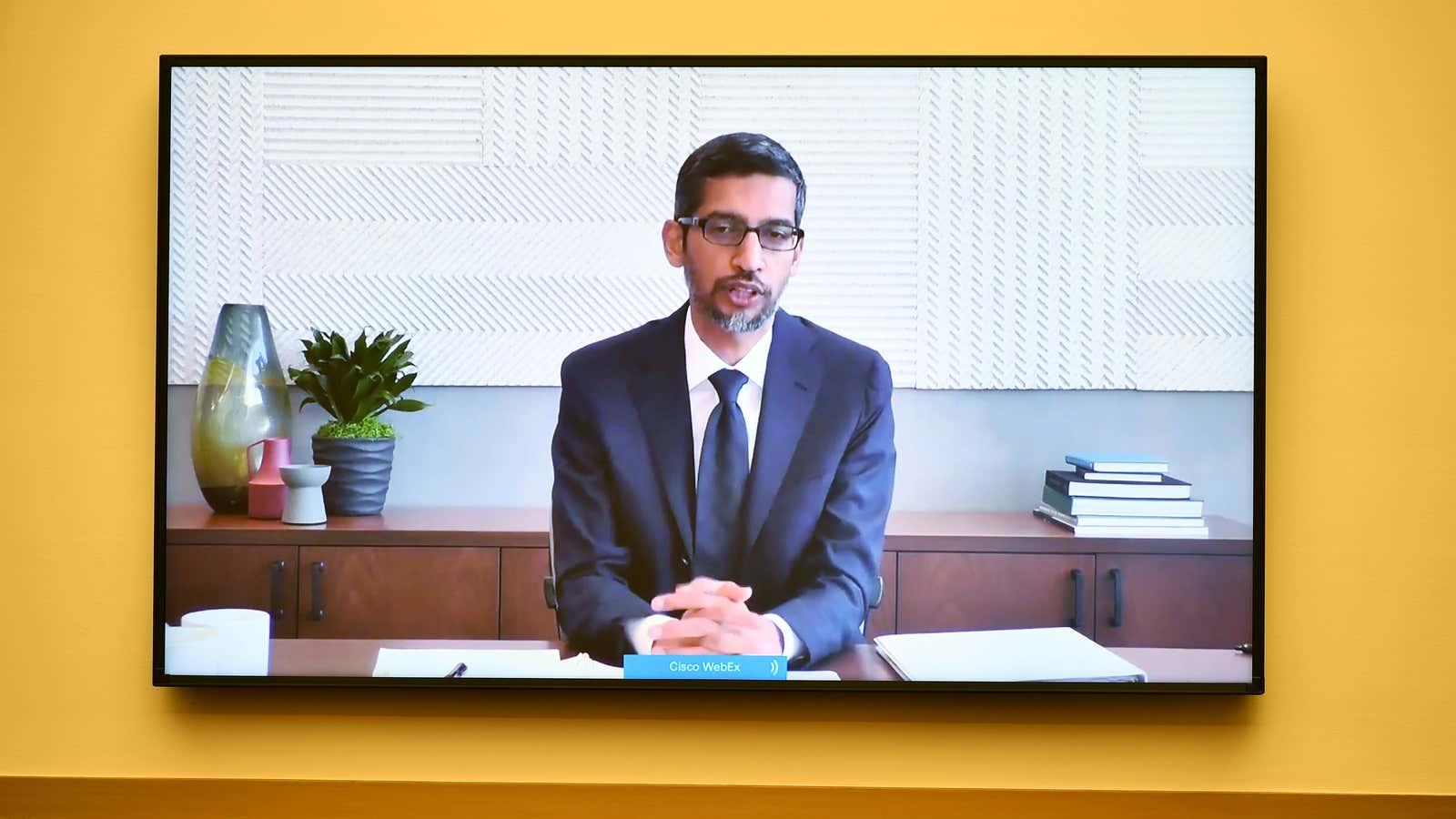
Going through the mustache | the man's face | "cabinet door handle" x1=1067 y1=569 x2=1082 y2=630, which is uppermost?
the man's face

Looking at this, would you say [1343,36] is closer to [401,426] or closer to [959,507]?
[959,507]

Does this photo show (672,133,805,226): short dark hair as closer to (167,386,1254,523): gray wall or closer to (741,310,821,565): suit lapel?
(741,310,821,565): suit lapel

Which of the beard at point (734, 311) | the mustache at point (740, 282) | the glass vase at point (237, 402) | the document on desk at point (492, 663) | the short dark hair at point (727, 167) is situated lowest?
the document on desk at point (492, 663)

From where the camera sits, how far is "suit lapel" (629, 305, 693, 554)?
150 cm

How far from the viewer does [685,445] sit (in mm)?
1509

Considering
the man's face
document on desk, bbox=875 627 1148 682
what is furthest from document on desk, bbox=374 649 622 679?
the man's face

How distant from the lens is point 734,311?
152cm

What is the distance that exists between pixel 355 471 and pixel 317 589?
0.18 meters

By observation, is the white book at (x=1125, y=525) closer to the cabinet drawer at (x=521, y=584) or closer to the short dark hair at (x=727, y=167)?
the short dark hair at (x=727, y=167)

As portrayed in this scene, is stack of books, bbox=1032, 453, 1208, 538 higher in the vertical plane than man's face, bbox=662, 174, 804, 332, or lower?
lower

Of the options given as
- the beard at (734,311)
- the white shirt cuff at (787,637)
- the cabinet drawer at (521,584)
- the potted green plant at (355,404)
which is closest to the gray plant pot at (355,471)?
the potted green plant at (355,404)

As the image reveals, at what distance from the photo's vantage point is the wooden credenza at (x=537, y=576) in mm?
1496

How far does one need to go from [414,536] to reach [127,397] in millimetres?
497

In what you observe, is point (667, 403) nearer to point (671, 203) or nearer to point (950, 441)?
point (671, 203)
